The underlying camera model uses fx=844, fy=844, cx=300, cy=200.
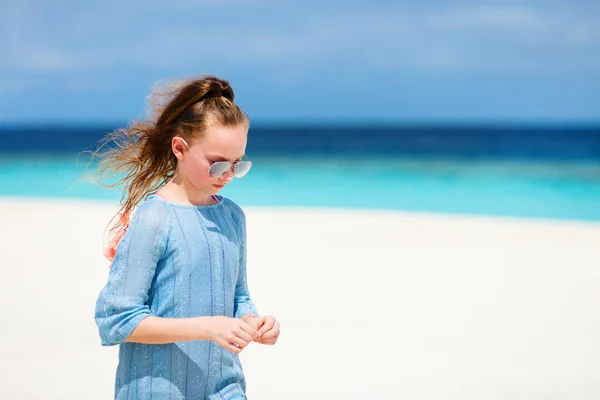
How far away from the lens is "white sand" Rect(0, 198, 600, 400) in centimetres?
439

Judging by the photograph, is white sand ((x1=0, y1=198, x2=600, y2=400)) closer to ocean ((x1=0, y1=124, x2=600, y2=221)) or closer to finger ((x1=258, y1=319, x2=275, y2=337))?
ocean ((x1=0, y1=124, x2=600, y2=221))

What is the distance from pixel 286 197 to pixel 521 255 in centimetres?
1016

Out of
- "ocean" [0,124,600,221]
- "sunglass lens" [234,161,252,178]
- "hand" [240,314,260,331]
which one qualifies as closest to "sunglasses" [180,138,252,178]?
"sunglass lens" [234,161,252,178]

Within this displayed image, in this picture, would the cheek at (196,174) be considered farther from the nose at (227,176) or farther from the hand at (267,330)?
the hand at (267,330)

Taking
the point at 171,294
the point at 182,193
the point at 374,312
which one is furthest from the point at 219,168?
the point at 374,312

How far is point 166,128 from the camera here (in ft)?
7.83

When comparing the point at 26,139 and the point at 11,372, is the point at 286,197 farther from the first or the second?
the point at 26,139

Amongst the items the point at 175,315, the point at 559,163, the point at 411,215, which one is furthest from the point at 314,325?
the point at 559,163

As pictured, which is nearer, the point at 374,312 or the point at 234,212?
the point at 234,212

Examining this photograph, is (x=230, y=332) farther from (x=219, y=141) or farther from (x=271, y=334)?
(x=219, y=141)

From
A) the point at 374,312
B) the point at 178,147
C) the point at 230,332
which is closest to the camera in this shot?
the point at 230,332

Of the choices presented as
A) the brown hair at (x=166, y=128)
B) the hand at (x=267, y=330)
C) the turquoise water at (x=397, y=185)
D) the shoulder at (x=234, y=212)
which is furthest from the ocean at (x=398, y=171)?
the hand at (x=267, y=330)

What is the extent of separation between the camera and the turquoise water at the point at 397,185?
647 inches

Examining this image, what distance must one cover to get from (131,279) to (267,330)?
1.22 feet
